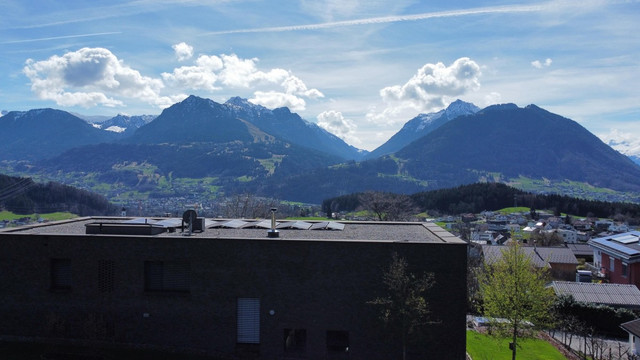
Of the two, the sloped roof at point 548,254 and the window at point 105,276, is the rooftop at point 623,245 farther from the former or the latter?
the window at point 105,276

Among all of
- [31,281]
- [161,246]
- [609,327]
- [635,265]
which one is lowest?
[609,327]

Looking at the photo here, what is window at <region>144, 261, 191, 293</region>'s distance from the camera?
22.3m

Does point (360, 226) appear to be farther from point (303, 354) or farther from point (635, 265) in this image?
point (635, 265)

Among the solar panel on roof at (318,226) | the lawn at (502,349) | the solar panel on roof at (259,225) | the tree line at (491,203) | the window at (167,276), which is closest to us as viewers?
the window at (167,276)

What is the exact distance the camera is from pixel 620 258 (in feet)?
165

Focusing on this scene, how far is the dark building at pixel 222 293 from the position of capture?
21.1m

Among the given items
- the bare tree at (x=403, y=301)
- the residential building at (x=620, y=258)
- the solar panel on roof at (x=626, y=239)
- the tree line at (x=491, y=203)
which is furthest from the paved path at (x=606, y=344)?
the tree line at (x=491, y=203)

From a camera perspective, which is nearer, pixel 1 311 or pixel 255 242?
pixel 255 242

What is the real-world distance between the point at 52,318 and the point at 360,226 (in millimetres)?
17751

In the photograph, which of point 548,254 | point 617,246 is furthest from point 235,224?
point 548,254

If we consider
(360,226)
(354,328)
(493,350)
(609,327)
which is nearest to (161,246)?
(354,328)

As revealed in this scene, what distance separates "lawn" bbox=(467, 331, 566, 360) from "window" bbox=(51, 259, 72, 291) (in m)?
22.1

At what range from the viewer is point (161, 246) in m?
22.2

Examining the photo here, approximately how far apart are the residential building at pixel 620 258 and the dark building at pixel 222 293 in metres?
37.3
